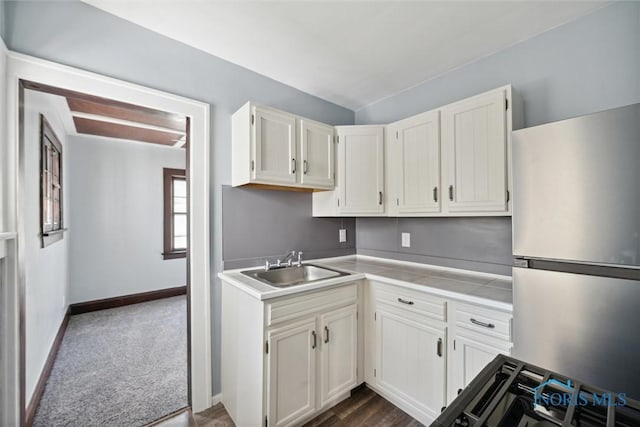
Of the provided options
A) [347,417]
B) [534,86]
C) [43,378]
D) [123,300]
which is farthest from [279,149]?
[123,300]

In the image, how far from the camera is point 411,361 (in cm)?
178

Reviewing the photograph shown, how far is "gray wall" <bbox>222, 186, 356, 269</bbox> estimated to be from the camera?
2057 millimetres

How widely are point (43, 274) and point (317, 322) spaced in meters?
2.30

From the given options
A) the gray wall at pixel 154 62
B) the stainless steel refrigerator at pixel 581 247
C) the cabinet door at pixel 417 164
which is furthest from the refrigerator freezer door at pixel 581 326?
the gray wall at pixel 154 62

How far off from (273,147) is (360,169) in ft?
2.65

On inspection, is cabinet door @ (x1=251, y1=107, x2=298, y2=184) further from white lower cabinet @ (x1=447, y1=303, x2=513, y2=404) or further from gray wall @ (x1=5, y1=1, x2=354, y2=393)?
→ white lower cabinet @ (x1=447, y1=303, x2=513, y2=404)

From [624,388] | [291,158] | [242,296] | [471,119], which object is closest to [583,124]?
[471,119]

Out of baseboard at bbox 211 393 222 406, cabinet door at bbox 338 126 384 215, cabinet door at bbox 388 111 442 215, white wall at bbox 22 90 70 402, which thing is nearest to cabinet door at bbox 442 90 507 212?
cabinet door at bbox 388 111 442 215

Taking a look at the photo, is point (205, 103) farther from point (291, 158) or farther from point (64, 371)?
point (64, 371)

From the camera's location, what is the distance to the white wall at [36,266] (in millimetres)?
1751

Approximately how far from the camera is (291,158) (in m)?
2.05

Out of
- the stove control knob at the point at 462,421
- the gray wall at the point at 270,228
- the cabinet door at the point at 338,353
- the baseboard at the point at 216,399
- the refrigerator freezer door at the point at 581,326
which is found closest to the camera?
the stove control knob at the point at 462,421

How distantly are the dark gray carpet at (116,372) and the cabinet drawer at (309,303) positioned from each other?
1116 mm

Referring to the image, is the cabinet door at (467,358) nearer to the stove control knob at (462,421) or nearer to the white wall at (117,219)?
the stove control knob at (462,421)
